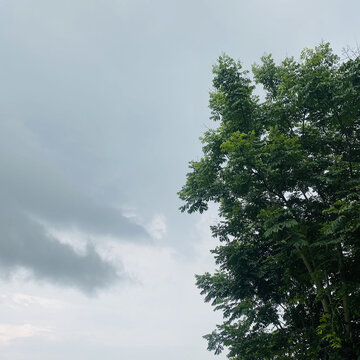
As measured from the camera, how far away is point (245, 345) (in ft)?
50.1

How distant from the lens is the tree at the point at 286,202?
11766 mm

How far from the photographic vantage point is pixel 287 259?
13656 millimetres

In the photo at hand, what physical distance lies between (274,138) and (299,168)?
1942 mm

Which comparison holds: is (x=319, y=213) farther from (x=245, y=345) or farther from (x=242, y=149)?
(x=245, y=345)

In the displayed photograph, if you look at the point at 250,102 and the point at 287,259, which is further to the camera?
the point at 250,102

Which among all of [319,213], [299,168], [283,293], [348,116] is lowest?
[283,293]

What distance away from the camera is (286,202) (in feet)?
46.0

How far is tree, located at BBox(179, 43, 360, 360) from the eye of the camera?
11.8m

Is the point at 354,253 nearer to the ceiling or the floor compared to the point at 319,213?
nearer to the floor

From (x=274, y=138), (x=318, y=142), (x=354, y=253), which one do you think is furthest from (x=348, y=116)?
(x=354, y=253)

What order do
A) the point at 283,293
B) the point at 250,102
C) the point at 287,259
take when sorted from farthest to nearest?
the point at 283,293
the point at 250,102
the point at 287,259

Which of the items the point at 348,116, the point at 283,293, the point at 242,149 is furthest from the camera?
the point at 283,293

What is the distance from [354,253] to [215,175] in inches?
271

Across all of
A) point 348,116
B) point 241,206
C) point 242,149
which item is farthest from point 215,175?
point 348,116
